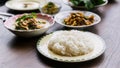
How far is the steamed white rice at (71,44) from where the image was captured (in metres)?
0.88

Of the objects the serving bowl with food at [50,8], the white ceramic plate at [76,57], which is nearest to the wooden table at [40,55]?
the white ceramic plate at [76,57]

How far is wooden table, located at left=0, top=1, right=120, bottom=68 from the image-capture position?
0.86 metres

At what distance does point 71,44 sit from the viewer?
89 centimetres

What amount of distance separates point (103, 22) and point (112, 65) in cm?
42

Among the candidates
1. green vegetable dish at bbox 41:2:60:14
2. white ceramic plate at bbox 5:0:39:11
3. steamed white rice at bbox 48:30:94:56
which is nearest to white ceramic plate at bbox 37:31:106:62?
steamed white rice at bbox 48:30:94:56

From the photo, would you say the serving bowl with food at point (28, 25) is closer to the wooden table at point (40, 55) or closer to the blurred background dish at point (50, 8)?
the wooden table at point (40, 55)

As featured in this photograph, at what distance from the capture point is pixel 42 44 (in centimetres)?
96

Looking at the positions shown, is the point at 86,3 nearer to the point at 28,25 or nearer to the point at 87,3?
the point at 87,3

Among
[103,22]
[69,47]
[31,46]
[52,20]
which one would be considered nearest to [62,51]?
[69,47]

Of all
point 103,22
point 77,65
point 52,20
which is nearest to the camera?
point 77,65

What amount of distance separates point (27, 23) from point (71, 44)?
10.6 inches

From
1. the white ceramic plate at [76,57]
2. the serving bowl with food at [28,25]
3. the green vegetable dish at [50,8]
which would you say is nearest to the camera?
the white ceramic plate at [76,57]

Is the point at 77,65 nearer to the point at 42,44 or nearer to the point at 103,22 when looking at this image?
the point at 42,44

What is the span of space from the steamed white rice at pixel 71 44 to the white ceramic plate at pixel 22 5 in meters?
0.50
